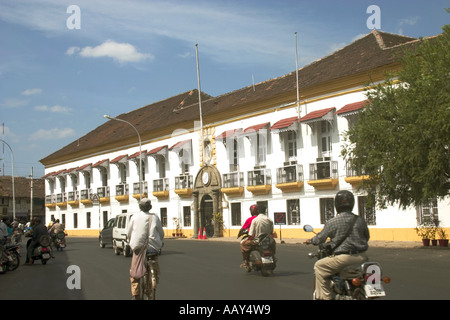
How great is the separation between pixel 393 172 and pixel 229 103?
2126 cm

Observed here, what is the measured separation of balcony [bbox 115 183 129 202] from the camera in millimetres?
51119

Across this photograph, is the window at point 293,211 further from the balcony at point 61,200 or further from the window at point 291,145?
the balcony at point 61,200

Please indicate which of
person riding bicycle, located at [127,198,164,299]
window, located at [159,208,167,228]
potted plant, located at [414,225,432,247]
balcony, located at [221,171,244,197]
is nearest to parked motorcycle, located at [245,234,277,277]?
person riding bicycle, located at [127,198,164,299]

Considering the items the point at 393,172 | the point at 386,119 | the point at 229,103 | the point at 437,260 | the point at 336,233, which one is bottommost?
the point at 437,260

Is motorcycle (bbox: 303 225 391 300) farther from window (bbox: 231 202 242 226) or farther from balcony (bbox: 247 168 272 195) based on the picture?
window (bbox: 231 202 242 226)

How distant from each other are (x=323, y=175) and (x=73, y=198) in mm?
36837

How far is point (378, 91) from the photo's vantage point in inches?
916

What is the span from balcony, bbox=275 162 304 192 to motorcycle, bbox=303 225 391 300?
1028 inches

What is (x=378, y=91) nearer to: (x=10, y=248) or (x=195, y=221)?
(x=10, y=248)

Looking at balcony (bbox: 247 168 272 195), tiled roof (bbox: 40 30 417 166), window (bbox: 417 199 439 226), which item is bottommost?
window (bbox: 417 199 439 226)

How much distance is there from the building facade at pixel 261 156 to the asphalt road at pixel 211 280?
8.28 metres

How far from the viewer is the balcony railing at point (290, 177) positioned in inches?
1318
